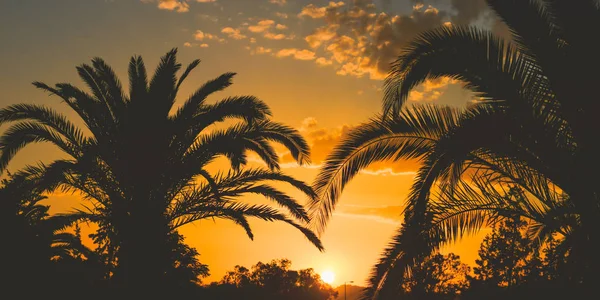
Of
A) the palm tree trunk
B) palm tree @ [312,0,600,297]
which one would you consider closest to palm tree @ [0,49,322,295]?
the palm tree trunk

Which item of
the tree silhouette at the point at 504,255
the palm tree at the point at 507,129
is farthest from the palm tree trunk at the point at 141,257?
the tree silhouette at the point at 504,255

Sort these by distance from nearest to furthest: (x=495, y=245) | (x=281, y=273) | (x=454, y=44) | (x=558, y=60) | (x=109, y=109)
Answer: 1. (x=558, y=60)
2. (x=454, y=44)
3. (x=109, y=109)
4. (x=495, y=245)
5. (x=281, y=273)

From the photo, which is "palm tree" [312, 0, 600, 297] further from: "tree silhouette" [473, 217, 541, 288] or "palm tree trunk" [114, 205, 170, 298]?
"tree silhouette" [473, 217, 541, 288]

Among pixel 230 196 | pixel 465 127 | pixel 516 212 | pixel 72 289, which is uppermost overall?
pixel 230 196

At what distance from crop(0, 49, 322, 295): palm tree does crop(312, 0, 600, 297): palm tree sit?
20.4 ft

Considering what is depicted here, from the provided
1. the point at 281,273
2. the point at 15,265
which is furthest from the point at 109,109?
the point at 281,273

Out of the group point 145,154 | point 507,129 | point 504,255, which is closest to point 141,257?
point 145,154

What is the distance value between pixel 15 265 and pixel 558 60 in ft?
28.8

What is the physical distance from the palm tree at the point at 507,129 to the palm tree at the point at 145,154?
6.20 m

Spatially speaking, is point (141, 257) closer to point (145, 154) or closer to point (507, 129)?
point (145, 154)

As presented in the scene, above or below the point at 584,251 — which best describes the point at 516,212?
above

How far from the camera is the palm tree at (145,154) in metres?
12.6

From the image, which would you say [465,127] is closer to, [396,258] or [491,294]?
[396,258]

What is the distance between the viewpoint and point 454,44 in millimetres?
7730
